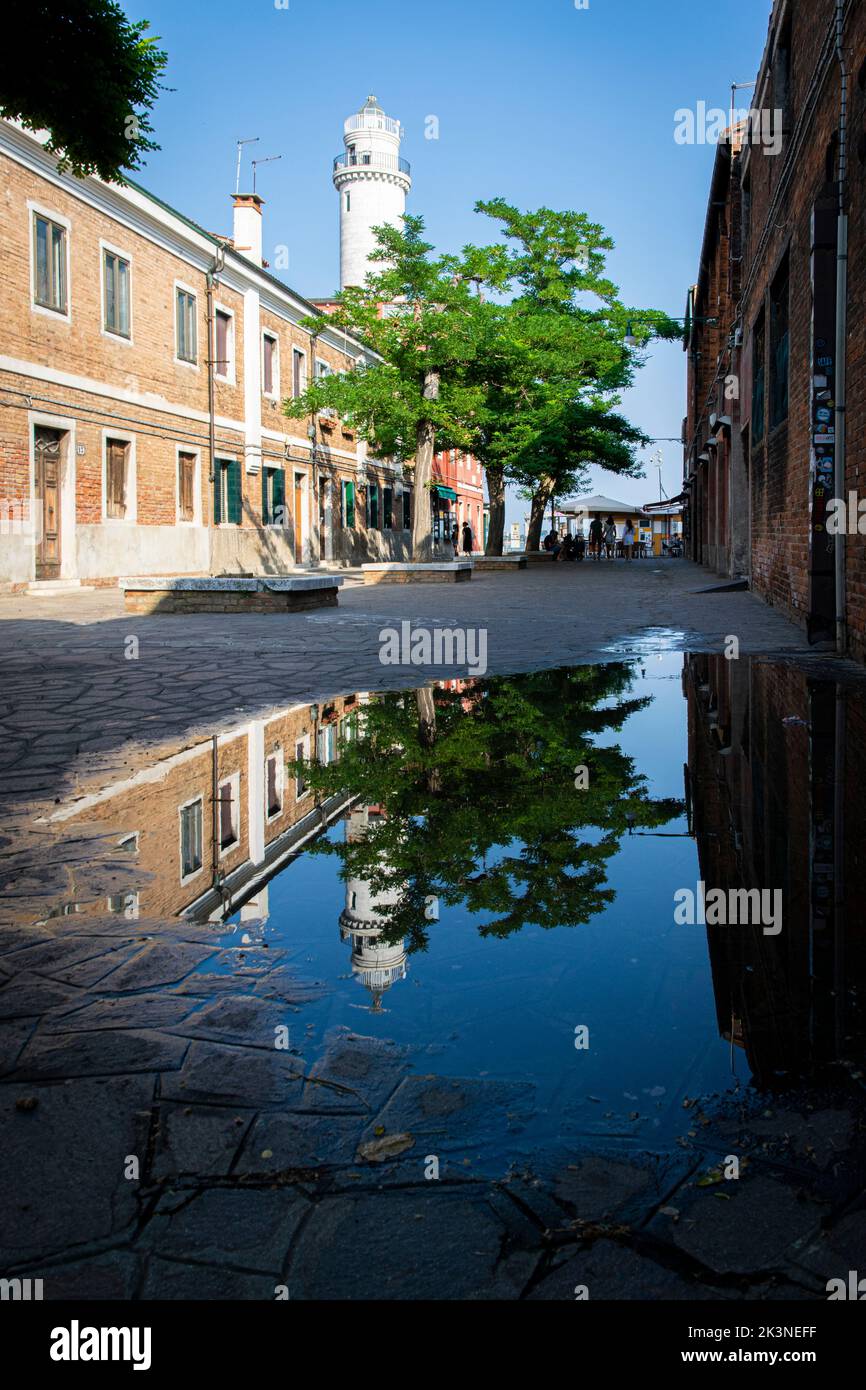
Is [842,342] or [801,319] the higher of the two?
[801,319]

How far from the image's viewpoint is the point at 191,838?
3879mm

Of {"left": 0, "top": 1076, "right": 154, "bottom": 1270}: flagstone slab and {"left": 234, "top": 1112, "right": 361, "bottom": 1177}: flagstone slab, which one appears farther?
{"left": 234, "top": 1112, "right": 361, "bottom": 1177}: flagstone slab

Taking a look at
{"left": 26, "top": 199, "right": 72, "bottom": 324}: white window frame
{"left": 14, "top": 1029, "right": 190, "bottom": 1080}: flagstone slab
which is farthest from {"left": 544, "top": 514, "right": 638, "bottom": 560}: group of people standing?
{"left": 14, "top": 1029, "right": 190, "bottom": 1080}: flagstone slab

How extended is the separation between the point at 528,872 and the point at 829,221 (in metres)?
7.61

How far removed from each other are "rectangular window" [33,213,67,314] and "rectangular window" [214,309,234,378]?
22.9ft

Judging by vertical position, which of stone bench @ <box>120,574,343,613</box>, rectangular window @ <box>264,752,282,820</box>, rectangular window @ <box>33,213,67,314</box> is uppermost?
rectangular window @ <box>33,213,67,314</box>

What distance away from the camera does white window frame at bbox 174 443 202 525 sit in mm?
24000

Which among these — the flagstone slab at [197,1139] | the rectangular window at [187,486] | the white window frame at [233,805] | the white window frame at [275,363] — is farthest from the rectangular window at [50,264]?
the flagstone slab at [197,1139]

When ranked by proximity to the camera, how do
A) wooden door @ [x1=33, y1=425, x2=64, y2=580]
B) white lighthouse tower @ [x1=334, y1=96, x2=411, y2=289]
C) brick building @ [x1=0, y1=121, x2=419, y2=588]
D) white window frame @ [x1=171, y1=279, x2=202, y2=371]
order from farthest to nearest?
white lighthouse tower @ [x1=334, y1=96, x2=411, y2=289] < white window frame @ [x1=171, y1=279, x2=202, y2=371] < wooden door @ [x1=33, y1=425, x2=64, y2=580] < brick building @ [x1=0, y1=121, x2=419, y2=588]

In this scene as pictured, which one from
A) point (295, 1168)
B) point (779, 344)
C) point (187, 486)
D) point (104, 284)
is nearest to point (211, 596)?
point (779, 344)

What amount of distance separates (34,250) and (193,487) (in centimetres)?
765

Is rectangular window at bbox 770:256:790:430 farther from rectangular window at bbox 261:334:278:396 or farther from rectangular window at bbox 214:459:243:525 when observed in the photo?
rectangular window at bbox 261:334:278:396

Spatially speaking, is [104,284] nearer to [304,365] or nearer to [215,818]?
[304,365]

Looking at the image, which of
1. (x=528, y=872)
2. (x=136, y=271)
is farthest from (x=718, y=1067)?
(x=136, y=271)
